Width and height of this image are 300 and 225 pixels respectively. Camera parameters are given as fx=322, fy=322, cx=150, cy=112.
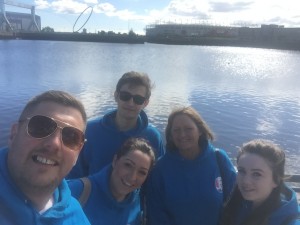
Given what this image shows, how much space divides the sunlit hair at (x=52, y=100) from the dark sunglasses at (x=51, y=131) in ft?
0.29

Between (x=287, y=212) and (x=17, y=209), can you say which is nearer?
(x=17, y=209)

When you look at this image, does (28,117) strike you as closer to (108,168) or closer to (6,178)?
(6,178)

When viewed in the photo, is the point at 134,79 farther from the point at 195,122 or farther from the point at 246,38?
the point at 246,38

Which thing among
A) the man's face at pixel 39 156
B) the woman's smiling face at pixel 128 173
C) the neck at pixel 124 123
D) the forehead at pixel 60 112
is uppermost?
the forehead at pixel 60 112

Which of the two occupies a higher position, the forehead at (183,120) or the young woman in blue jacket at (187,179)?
the forehead at (183,120)

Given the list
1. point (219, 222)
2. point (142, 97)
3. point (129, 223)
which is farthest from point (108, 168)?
point (219, 222)

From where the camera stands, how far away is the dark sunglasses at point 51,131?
1.91 metres

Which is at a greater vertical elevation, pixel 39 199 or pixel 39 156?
pixel 39 156

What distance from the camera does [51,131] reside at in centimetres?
198

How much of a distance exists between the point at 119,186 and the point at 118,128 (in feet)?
3.01

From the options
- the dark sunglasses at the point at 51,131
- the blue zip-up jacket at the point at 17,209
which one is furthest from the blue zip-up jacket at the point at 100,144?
the blue zip-up jacket at the point at 17,209

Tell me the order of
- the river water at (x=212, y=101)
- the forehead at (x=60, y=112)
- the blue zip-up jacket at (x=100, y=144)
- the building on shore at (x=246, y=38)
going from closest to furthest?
the forehead at (x=60, y=112) < the blue zip-up jacket at (x=100, y=144) < the river water at (x=212, y=101) < the building on shore at (x=246, y=38)

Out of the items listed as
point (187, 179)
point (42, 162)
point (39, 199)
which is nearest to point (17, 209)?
point (39, 199)

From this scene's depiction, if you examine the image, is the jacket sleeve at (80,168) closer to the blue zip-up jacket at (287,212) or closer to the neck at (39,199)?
the neck at (39,199)
